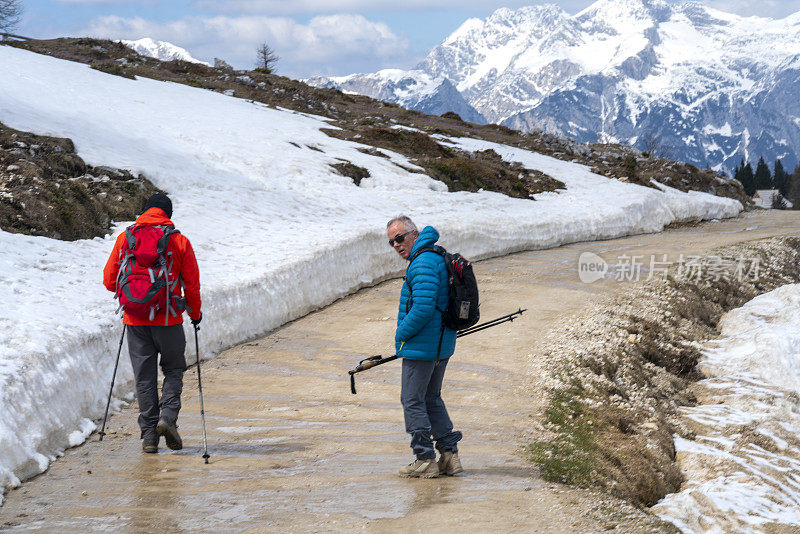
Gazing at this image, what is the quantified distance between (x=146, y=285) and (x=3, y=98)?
19229 mm

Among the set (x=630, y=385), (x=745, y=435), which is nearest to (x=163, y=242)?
(x=630, y=385)

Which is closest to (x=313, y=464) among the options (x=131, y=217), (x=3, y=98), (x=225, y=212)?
(x=131, y=217)

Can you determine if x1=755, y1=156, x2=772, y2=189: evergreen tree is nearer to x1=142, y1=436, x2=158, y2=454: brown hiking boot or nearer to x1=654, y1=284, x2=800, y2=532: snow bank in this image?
x1=654, y1=284, x2=800, y2=532: snow bank

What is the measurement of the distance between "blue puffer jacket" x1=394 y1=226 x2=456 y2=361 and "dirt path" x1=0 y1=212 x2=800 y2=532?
4.55 feet

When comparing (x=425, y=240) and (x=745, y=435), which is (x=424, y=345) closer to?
(x=425, y=240)

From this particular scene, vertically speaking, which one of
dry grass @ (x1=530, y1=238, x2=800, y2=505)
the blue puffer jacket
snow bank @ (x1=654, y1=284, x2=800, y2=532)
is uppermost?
the blue puffer jacket

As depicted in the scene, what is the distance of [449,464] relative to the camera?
7180 mm

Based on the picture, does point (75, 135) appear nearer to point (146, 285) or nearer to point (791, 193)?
point (146, 285)

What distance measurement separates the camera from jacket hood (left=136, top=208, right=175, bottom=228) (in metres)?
7.51

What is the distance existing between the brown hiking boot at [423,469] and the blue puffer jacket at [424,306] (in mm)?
1116

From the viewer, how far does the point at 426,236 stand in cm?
686

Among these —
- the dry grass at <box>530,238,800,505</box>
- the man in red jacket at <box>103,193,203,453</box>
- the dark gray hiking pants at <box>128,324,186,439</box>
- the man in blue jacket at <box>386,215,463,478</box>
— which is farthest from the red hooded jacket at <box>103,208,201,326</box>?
the dry grass at <box>530,238,800,505</box>

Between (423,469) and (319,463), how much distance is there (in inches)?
49.0

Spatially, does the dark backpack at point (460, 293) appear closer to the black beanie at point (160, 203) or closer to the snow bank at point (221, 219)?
the black beanie at point (160, 203)
